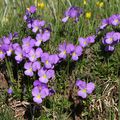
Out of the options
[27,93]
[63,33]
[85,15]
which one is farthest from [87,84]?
[85,15]

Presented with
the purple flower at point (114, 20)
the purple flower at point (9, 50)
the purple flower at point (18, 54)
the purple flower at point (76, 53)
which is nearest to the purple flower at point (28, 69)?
the purple flower at point (18, 54)

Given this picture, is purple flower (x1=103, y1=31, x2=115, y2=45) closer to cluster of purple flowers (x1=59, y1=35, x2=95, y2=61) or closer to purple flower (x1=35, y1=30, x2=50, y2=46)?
cluster of purple flowers (x1=59, y1=35, x2=95, y2=61)

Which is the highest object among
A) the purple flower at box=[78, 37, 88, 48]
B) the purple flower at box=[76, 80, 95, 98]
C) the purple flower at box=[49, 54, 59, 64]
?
the purple flower at box=[78, 37, 88, 48]

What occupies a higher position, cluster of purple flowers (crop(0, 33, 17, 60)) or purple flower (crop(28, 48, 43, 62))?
cluster of purple flowers (crop(0, 33, 17, 60))

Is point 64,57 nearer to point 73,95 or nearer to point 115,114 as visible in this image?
point 73,95

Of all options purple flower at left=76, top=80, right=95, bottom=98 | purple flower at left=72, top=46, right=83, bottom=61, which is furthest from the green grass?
purple flower at left=76, top=80, right=95, bottom=98

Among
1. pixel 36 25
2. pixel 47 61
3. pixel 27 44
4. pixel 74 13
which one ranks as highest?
pixel 74 13

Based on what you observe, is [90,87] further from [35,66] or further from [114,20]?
[114,20]

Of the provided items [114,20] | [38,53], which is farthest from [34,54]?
[114,20]
